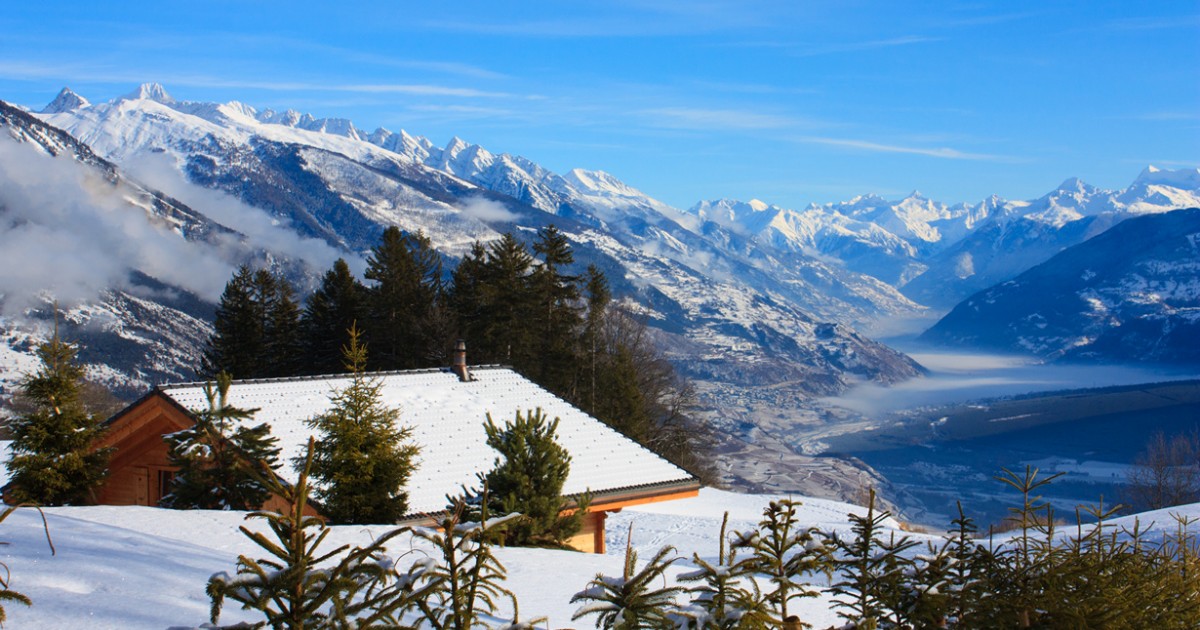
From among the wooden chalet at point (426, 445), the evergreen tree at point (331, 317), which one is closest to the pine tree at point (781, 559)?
the wooden chalet at point (426, 445)

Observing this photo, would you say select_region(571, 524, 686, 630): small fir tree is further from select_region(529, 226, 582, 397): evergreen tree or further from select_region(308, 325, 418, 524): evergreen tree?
select_region(529, 226, 582, 397): evergreen tree

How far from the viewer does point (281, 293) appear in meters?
44.8

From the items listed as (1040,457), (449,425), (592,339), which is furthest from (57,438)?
(1040,457)

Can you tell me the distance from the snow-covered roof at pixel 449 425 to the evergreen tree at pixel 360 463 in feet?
6.62

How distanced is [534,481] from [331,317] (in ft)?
104

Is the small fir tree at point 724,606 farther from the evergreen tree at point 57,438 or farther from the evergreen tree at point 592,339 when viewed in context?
the evergreen tree at point 592,339

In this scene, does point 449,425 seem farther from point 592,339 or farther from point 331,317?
point 331,317

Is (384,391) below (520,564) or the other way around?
the other way around

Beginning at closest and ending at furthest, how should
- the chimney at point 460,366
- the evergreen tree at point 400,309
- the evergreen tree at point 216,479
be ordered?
the evergreen tree at point 216,479, the chimney at point 460,366, the evergreen tree at point 400,309

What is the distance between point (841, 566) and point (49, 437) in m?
14.1

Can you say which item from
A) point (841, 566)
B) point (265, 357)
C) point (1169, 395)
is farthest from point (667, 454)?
point (1169, 395)

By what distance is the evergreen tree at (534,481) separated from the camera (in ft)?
39.0

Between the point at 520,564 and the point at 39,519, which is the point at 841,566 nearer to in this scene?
the point at 520,564

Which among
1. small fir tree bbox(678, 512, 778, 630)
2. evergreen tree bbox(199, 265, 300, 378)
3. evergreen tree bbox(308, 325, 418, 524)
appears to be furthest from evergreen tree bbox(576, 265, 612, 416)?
small fir tree bbox(678, 512, 778, 630)
